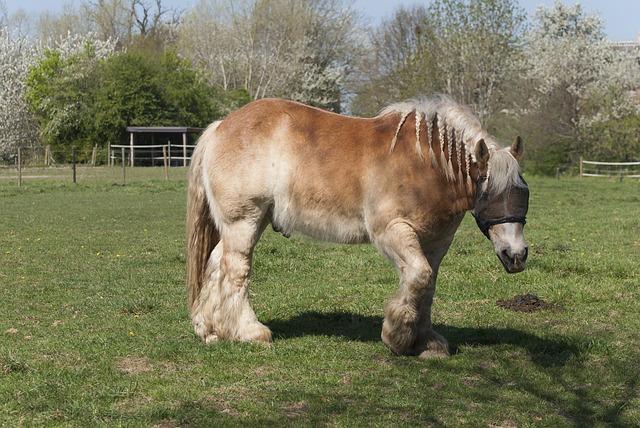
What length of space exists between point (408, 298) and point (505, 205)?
1023mm

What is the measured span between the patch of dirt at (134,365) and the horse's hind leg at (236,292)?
0.76 meters

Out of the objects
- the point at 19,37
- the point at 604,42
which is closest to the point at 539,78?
the point at 604,42

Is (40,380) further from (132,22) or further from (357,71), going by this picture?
(132,22)

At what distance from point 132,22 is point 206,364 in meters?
72.7

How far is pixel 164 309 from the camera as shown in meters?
8.57

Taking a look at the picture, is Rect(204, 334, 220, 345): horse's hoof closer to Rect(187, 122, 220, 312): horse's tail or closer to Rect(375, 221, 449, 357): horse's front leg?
Rect(187, 122, 220, 312): horse's tail

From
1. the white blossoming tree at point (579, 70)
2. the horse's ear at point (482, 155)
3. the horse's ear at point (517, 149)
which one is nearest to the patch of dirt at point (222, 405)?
the horse's ear at point (482, 155)

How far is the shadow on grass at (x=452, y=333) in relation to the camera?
6570 mm

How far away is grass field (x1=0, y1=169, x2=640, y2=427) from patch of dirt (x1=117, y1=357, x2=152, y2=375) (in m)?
0.02

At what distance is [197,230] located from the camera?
7316 mm

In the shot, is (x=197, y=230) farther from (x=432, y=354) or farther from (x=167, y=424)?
(x=167, y=424)

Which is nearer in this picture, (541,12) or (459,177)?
(459,177)

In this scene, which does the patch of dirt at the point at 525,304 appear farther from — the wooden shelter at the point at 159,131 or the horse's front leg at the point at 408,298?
the wooden shelter at the point at 159,131

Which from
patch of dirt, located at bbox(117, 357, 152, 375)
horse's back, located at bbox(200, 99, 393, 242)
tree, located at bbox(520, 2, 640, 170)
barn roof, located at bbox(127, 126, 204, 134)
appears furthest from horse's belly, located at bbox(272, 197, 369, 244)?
Result: barn roof, located at bbox(127, 126, 204, 134)
